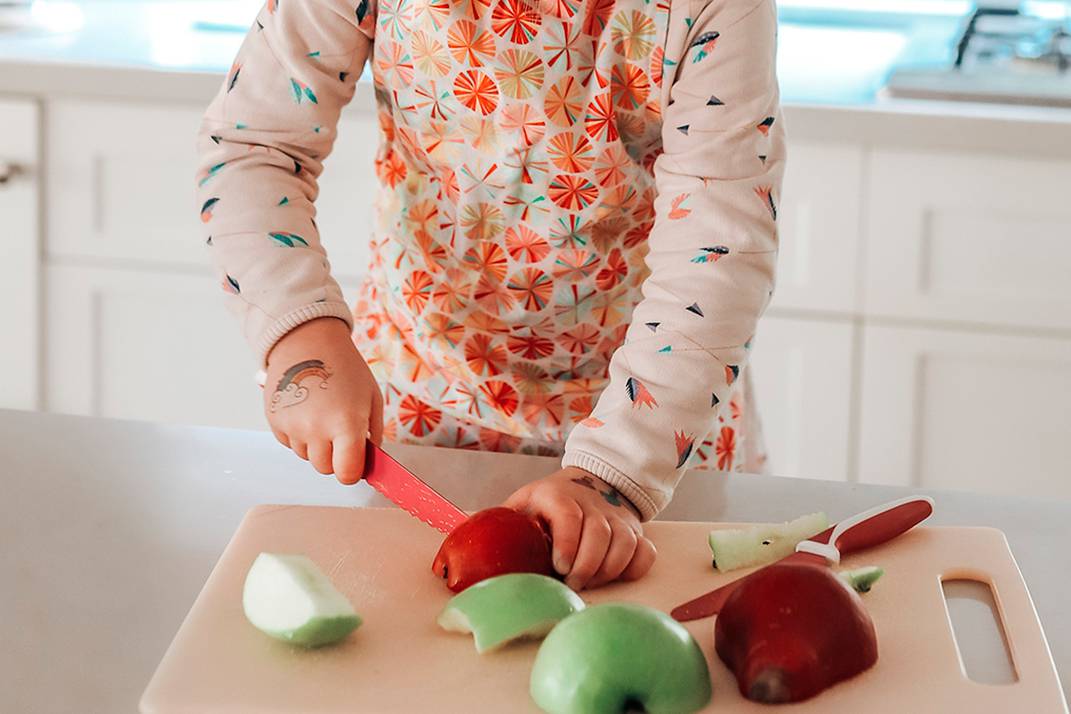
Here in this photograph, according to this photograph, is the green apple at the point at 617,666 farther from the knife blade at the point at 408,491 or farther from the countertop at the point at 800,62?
the countertop at the point at 800,62

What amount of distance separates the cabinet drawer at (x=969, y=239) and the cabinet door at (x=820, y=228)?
0.8 inches

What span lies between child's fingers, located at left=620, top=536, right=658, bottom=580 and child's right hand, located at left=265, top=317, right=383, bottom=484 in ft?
0.49

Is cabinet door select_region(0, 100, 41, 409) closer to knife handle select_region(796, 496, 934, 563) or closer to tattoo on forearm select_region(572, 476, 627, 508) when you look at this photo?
tattoo on forearm select_region(572, 476, 627, 508)

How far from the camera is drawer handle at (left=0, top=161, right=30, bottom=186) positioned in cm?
166

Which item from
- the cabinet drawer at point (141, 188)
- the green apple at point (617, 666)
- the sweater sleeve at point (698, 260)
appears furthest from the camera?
the cabinet drawer at point (141, 188)

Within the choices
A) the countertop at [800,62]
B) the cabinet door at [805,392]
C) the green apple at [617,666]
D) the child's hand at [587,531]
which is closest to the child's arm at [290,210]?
the child's hand at [587,531]

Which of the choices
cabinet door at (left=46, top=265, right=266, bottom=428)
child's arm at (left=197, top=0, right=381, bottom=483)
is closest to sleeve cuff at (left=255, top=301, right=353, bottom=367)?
child's arm at (left=197, top=0, right=381, bottom=483)

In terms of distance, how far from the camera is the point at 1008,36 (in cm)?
178

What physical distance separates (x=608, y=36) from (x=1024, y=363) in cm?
82

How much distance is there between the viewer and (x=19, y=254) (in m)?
1.69

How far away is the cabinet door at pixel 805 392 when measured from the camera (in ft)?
5.11

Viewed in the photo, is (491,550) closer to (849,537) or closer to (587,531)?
(587,531)

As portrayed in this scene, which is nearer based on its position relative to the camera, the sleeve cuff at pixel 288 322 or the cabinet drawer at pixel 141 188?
the sleeve cuff at pixel 288 322

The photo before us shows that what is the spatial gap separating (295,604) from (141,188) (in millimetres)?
1126
